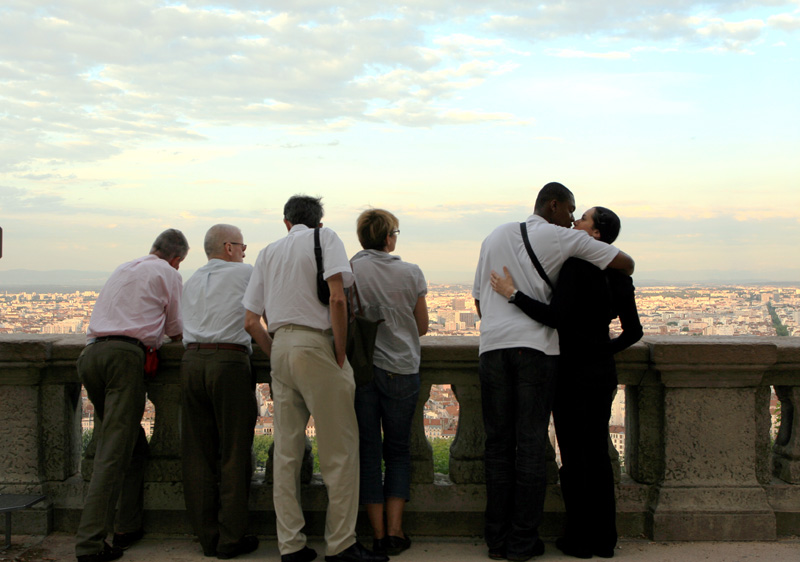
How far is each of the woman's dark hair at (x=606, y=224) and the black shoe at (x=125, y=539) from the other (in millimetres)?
3140

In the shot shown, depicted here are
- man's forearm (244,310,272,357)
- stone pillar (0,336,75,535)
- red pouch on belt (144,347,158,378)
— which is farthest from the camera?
stone pillar (0,336,75,535)

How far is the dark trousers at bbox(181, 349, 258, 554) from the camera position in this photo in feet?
12.1

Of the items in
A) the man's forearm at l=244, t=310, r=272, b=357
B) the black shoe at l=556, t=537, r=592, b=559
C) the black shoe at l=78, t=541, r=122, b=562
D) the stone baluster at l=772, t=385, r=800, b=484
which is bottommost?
the black shoe at l=556, t=537, r=592, b=559

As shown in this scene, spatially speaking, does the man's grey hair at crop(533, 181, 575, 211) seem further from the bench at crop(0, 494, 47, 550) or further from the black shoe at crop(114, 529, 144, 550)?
the bench at crop(0, 494, 47, 550)

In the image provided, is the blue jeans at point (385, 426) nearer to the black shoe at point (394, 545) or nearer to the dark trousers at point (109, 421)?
the black shoe at point (394, 545)

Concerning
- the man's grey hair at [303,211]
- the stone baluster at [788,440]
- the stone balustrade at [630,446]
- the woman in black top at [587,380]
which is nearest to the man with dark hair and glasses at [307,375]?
the man's grey hair at [303,211]

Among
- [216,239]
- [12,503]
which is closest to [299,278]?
[216,239]

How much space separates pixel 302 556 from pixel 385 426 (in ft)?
2.60

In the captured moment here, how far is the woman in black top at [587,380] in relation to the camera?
364 centimetres

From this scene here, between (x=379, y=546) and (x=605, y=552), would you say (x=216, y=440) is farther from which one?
(x=605, y=552)

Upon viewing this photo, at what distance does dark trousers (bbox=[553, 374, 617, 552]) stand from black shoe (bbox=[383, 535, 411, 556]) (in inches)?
36.8

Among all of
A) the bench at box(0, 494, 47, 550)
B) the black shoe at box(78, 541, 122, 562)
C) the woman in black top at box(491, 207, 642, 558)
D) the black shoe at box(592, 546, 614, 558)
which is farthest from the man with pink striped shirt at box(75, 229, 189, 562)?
the black shoe at box(592, 546, 614, 558)

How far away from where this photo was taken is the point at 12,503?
12.7ft

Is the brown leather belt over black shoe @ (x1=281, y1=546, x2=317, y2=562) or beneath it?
over
